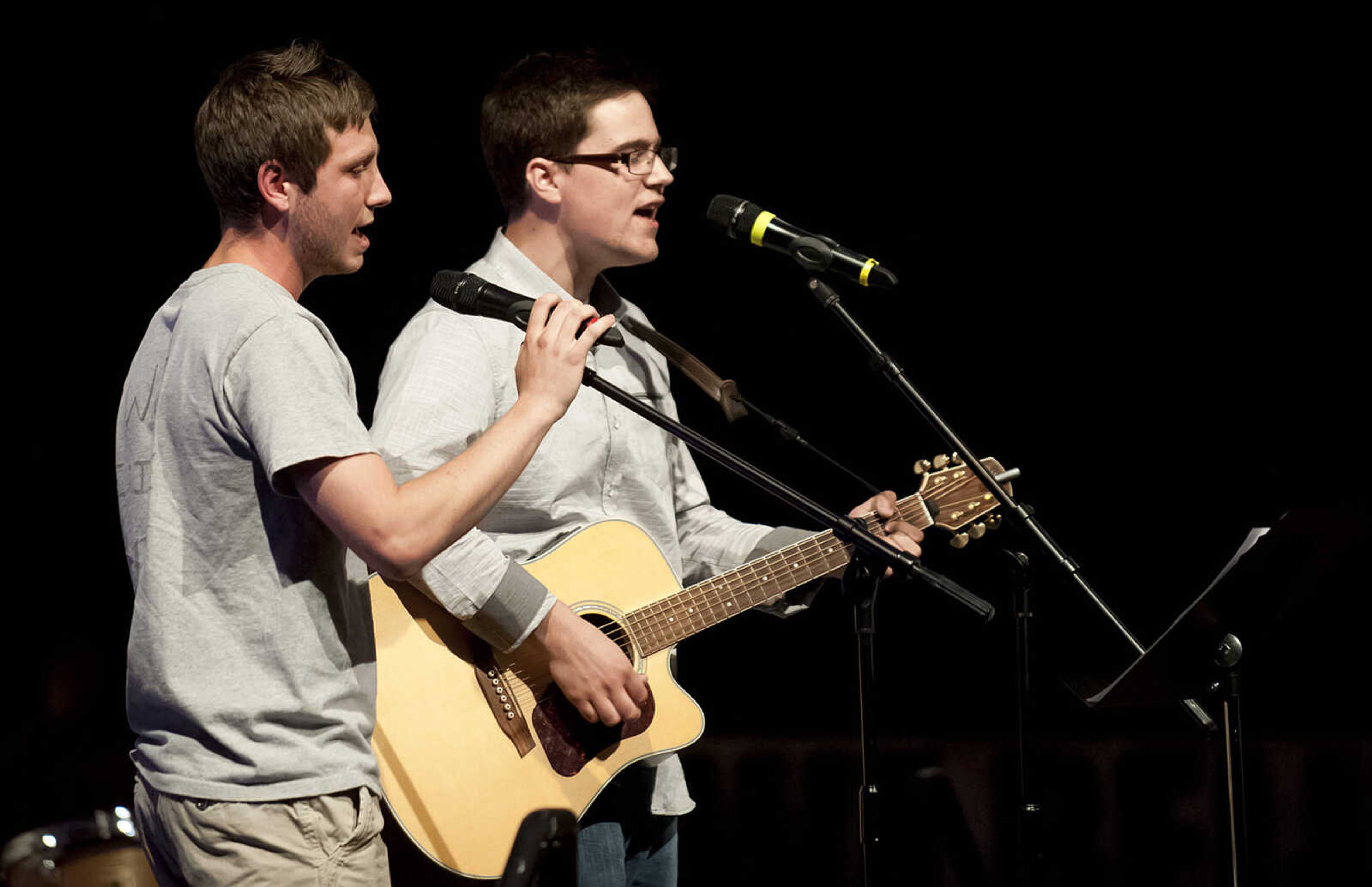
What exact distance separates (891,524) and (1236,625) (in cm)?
72

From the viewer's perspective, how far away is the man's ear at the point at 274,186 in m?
1.71

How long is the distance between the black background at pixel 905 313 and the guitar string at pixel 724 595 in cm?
133

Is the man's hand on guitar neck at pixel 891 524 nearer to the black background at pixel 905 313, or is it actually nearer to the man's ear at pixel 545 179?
the man's ear at pixel 545 179

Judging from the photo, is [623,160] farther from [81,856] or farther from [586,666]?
[81,856]

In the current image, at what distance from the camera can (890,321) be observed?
4.16 m

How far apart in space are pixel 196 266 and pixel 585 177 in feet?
6.38

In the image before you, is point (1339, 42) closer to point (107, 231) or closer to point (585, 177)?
point (585, 177)

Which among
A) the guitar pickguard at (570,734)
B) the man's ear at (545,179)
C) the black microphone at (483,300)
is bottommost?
the guitar pickguard at (570,734)

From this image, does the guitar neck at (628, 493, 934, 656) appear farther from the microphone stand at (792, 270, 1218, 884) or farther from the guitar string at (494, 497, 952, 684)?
the microphone stand at (792, 270, 1218, 884)

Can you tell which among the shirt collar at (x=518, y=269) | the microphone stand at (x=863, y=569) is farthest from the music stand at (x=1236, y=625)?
the shirt collar at (x=518, y=269)

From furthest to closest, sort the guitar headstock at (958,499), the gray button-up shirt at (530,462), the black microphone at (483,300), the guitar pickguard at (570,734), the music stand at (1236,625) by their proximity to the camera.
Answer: the guitar headstock at (958,499)
the guitar pickguard at (570,734)
the gray button-up shirt at (530,462)
the music stand at (1236,625)
the black microphone at (483,300)

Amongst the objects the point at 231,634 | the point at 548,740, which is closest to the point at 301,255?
the point at 231,634

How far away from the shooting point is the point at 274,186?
1715 mm

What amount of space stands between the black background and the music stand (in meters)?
1.57
